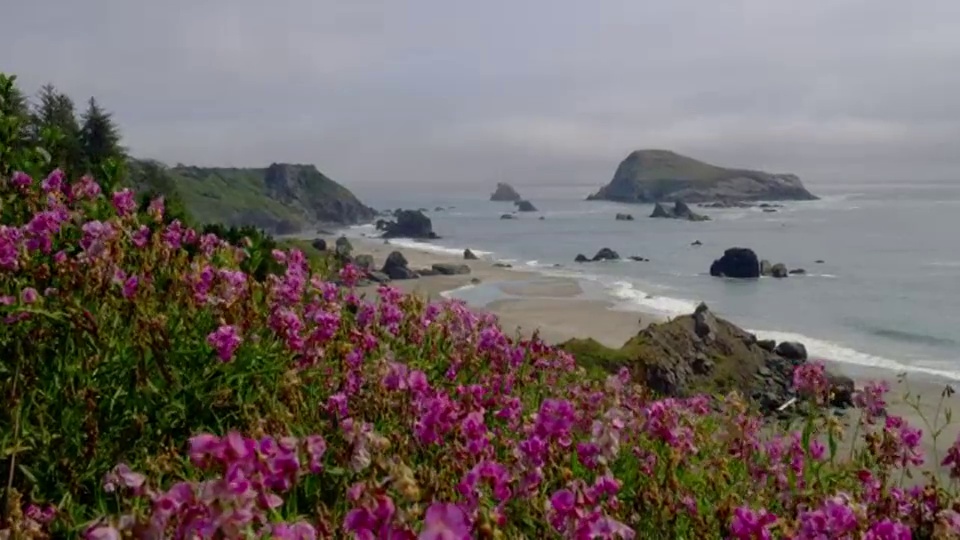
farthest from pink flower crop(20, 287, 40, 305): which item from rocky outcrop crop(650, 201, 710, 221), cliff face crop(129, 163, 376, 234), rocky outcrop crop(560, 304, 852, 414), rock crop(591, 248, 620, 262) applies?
rocky outcrop crop(650, 201, 710, 221)

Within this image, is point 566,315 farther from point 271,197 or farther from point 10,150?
point 271,197

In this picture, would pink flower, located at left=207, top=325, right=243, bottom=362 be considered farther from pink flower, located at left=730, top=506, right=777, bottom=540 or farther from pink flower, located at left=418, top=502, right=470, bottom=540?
pink flower, located at left=418, top=502, right=470, bottom=540

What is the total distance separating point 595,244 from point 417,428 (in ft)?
288

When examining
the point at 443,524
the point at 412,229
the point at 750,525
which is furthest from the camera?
the point at 412,229

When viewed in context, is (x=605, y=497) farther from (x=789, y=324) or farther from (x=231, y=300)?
(x=789, y=324)

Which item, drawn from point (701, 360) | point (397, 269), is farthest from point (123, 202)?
point (397, 269)

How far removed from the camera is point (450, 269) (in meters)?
61.5

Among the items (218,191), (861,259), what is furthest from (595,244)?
(218,191)

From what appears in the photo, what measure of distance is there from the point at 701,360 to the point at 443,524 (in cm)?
2375

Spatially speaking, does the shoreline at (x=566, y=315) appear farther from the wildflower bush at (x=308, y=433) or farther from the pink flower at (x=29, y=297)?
the pink flower at (x=29, y=297)

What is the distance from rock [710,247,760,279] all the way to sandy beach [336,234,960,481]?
39.3ft

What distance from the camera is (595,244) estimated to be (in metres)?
90.6

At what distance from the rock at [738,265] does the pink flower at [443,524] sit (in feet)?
203

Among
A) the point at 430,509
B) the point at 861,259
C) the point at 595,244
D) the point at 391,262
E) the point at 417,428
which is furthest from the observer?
the point at 595,244
